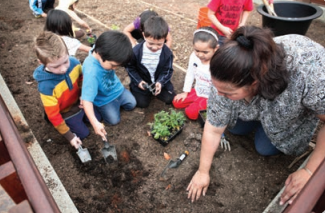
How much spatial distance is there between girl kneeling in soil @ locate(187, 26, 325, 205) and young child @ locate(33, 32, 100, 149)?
134cm

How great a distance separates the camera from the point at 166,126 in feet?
8.68

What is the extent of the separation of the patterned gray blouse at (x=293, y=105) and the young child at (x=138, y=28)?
1756mm

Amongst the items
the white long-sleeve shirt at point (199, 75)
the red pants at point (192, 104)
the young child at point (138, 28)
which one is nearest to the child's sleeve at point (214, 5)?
the young child at point (138, 28)

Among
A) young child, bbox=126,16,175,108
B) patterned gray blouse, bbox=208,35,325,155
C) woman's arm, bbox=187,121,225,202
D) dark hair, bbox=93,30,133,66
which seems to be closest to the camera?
patterned gray blouse, bbox=208,35,325,155

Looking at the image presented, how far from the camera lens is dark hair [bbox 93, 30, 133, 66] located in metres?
2.30

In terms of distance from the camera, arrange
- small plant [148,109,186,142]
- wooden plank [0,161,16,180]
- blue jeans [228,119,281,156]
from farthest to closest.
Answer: small plant [148,109,186,142], blue jeans [228,119,281,156], wooden plank [0,161,16,180]

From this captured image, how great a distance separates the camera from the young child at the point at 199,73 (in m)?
2.67

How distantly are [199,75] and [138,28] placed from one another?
3.97ft

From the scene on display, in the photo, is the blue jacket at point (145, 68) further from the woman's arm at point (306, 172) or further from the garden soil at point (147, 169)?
the woman's arm at point (306, 172)

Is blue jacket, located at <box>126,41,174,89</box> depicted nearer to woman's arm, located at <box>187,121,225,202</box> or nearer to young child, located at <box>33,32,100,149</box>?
young child, located at <box>33,32,100,149</box>

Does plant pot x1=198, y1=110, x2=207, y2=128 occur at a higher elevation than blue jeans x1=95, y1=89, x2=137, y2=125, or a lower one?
higher

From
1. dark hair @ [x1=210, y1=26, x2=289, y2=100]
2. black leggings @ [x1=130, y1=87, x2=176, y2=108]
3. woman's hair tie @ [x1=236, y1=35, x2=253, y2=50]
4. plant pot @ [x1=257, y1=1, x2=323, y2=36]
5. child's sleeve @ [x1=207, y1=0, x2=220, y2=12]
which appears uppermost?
woman's hair tie @ [x1=236, y1=35, x2=253, y2=50]

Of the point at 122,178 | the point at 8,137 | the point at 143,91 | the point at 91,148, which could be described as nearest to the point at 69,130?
the point at 91,148

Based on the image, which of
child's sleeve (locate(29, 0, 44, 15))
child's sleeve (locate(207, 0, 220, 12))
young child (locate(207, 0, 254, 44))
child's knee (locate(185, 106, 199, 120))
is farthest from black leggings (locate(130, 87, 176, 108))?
child's sleeve (locate(29, 0, 44, 15))
